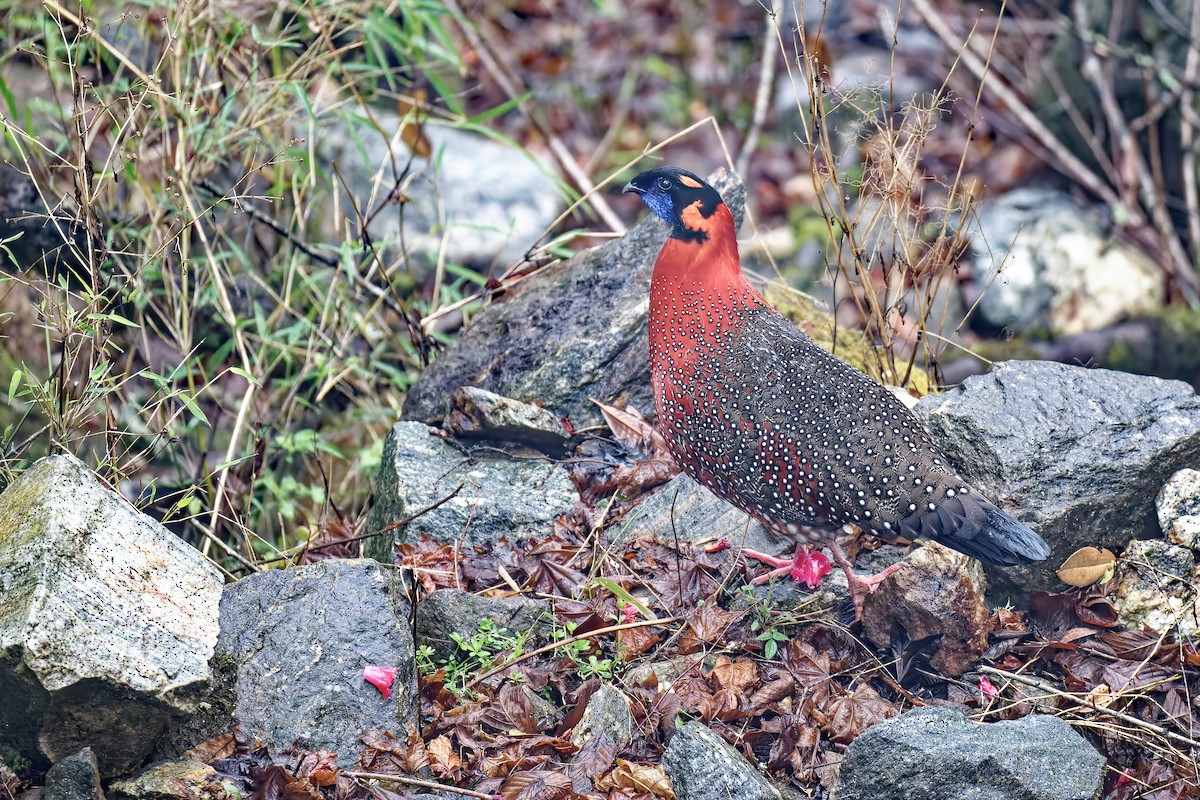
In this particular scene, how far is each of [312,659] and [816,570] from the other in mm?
1611

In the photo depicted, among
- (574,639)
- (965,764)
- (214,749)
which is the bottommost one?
(214,749)

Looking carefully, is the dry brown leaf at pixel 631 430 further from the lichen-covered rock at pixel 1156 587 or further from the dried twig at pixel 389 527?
the lichen-covered rock at pixel 1156 587

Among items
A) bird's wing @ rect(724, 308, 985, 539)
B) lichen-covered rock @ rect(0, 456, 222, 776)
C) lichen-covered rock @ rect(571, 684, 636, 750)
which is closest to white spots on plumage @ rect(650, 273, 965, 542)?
bird's wing @ rect(724, 308, 985, 539)

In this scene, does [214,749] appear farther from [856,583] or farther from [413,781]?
[856,583]

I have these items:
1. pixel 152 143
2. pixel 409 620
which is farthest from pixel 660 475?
pixel 152 143

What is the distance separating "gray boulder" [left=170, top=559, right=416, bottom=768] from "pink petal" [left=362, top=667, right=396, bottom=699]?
0.02 m

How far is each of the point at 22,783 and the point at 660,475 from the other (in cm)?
231

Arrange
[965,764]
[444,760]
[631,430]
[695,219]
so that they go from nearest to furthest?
[965,764]
[444,760]
[695,219]
[631,430]

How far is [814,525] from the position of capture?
141 inches

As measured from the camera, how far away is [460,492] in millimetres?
4176

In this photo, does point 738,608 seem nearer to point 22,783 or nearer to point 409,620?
point 409,620

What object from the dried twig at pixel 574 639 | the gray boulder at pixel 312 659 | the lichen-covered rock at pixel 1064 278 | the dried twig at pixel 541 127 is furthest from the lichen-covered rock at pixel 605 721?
the lichen-covered rock at pixel 1064 278

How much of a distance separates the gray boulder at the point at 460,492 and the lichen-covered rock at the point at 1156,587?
1853 millimetres

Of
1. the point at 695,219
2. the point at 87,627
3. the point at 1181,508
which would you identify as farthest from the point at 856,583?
the point at 87,627
